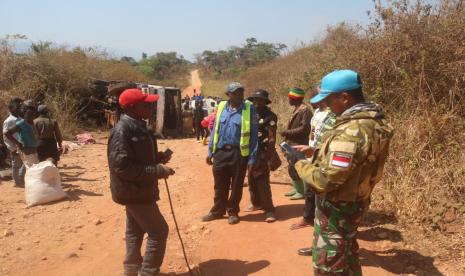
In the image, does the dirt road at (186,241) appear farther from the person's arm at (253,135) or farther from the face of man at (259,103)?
the face of man at (259,103)

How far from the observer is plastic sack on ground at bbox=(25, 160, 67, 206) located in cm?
628

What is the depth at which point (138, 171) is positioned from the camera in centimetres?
326

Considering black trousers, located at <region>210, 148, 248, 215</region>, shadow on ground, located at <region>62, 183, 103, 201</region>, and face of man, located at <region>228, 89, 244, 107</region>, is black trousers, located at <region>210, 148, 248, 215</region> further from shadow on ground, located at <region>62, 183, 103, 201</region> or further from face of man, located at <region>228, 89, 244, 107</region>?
shadow on ground, located at <region>62, 183, 103, 201</region>

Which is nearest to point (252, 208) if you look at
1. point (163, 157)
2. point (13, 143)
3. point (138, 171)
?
point (163, 157)

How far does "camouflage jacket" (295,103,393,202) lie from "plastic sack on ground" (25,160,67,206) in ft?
16.2

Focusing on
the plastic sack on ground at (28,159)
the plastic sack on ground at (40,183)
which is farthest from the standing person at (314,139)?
the plastic sack on ground at (28,159)

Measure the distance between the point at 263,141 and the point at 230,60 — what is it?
46573 millimetres

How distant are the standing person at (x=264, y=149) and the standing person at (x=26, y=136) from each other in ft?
12.3

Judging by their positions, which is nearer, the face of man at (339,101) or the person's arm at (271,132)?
the face of man at (339,101)

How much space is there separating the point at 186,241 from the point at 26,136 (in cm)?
355

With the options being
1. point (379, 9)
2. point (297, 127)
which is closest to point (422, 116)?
point (297, 127)

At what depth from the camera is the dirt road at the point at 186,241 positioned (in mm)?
4098

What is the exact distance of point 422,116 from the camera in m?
6.21

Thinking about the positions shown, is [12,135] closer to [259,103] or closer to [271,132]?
[259,103]
